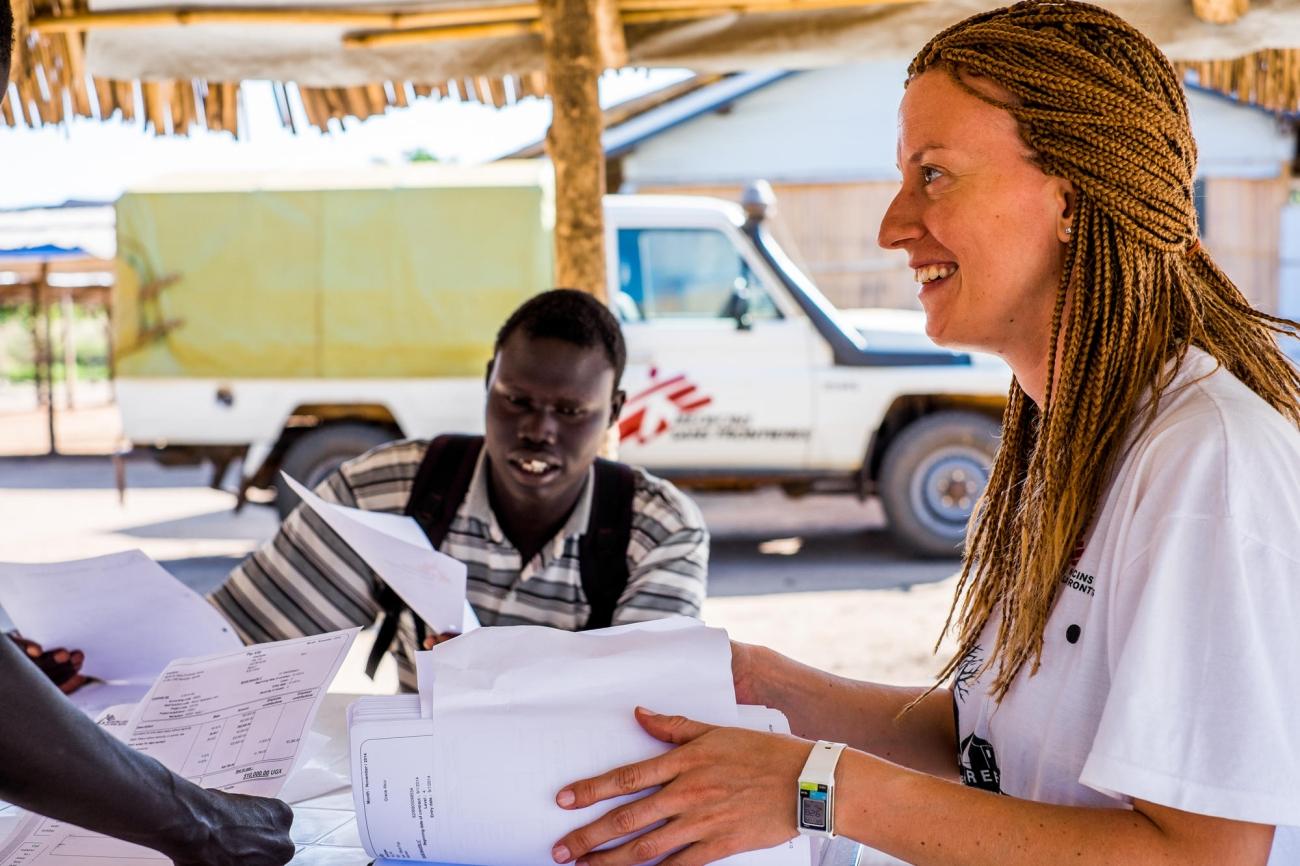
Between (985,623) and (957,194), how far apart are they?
0.54 meters

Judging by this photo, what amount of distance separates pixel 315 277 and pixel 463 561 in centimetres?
544

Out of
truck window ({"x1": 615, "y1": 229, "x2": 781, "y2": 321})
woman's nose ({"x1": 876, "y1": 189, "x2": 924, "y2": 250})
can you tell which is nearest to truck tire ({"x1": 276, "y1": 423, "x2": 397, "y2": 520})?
truck window ({"x1": 615, "y1": 229, "x2": 781, "y2": 321})

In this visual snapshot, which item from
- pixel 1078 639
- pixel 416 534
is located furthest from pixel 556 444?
pixel 1078 639

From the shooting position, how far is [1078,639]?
1217 millimetres

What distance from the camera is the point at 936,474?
738 centimetres

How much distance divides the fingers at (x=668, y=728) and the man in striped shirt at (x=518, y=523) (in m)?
1.02

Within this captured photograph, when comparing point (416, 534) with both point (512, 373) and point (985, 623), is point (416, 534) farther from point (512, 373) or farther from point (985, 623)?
point (985, 623)

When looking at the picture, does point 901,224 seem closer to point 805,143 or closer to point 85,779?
point 85,779

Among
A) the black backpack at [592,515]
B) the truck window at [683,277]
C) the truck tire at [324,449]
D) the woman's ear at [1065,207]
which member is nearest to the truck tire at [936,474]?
the truck window at [683,277]

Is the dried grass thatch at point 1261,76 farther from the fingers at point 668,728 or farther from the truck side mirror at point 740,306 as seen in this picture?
the truck side mirror at point 740,306

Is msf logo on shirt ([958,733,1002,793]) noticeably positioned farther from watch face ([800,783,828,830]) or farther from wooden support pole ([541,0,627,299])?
wooden support pole ([541,0,627,299])

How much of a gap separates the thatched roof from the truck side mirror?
12.9ft

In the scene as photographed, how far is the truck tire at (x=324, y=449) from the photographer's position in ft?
24.0

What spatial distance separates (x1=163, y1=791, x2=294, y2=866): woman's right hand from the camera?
108 centimetres
